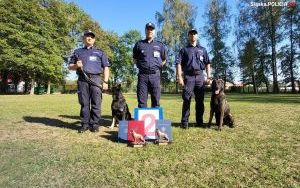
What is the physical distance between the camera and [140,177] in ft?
14.4

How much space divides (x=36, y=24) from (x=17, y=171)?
37.9 m

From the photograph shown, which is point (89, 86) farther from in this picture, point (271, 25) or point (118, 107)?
point (271, 25)

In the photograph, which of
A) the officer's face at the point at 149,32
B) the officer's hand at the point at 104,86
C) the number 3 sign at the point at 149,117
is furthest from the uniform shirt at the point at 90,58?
the number 3 sign at the point at 149,117

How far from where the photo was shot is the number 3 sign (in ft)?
20.3

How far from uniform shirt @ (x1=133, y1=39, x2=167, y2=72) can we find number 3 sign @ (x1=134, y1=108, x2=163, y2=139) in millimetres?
1031

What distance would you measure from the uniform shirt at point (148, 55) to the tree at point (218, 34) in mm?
34723

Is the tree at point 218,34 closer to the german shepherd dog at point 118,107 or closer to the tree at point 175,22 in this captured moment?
the tree at point 175,22

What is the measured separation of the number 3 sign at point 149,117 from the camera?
6188 millimetres

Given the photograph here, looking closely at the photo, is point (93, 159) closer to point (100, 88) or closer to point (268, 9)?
point (100, 88)

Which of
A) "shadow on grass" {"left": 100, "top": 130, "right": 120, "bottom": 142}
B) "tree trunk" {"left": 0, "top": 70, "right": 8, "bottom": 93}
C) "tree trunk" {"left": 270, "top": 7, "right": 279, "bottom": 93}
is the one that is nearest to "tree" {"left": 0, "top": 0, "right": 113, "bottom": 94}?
"tree trunk" {"left": 0, "top": 70, "right": 8, "bottom": 93}

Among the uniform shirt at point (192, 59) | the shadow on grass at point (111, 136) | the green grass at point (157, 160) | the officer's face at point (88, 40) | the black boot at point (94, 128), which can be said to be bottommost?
the green grass at point (157, 160)

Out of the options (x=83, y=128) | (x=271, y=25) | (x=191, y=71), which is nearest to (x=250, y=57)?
(x=271, y=25)

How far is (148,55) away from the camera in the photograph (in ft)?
23.6

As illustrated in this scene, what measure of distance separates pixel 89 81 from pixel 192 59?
230 centimetres
